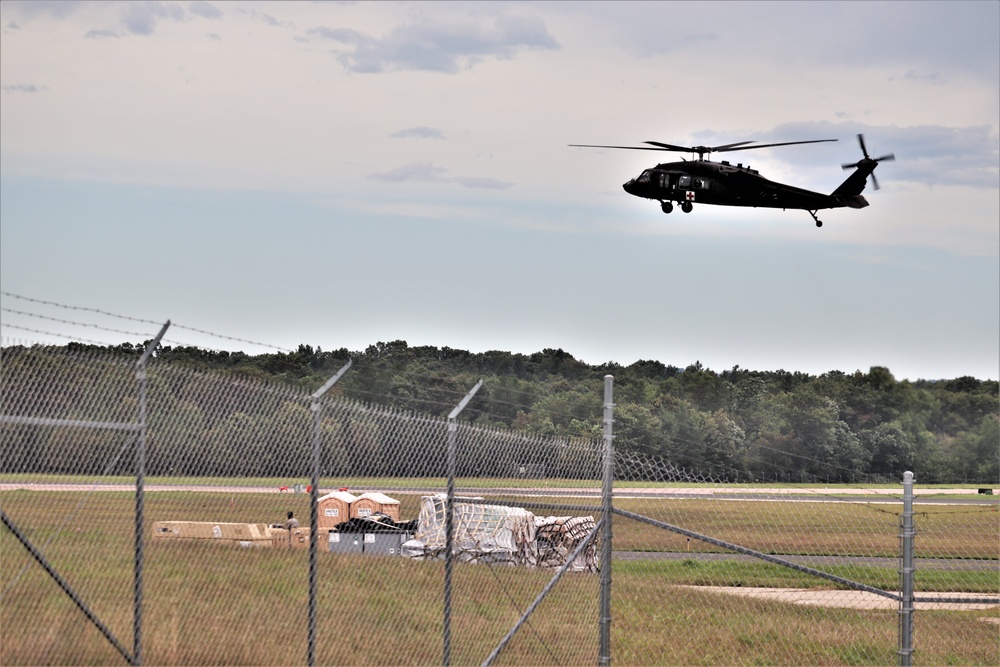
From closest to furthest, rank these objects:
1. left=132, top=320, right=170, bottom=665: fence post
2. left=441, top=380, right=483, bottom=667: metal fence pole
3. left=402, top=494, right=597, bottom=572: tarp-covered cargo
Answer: left=132, top=320, right=170, bottom=665: fence post, left=441, top=380, right=483, bottom=667: metal fence pole, left=402, top=494, right=597, bottom=572: tarp-covered cargo

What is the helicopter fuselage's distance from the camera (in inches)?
1296

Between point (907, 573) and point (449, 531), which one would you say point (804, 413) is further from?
point (449, 531)

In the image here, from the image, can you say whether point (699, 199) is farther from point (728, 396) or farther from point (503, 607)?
point (728, 396)

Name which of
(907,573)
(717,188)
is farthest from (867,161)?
(907,573)

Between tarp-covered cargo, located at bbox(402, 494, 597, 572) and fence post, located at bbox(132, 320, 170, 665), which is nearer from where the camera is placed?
fence post, located at bbox(132, 320, 170, 665)

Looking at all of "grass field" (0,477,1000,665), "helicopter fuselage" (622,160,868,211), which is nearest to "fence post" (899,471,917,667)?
"grass field" (0,477,1000,665)

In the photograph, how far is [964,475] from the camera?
5609cm

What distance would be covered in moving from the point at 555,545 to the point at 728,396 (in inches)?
1989

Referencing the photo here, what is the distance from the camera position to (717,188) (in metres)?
32.9

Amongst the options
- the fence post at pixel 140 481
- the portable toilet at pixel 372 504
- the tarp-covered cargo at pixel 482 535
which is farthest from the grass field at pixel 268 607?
the portable toilet at pixel 372 504

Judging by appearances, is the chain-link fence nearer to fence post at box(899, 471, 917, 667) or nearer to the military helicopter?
fence post at box(899, 471, 917, 667)

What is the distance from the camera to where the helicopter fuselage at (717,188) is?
3291 centimetres

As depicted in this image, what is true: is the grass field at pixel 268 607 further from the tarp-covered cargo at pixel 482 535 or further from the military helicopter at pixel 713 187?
the military helicopter at pixel 713 187

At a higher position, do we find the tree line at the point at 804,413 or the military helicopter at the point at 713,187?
the military helicopter at the point at 713,187
